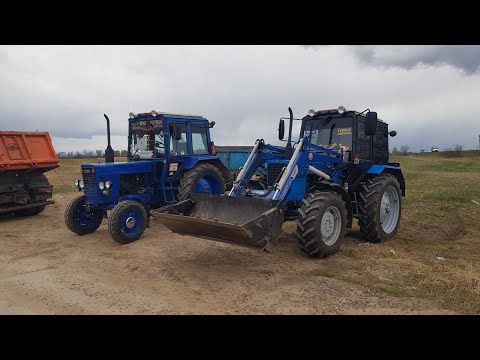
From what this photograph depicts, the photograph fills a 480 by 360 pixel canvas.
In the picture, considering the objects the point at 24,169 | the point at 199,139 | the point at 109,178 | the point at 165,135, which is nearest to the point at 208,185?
the point at 199,139

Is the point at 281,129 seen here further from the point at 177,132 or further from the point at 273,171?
the point at 177,132

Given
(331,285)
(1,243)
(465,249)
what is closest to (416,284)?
(331,285)

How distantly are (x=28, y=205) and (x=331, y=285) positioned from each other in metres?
9.64

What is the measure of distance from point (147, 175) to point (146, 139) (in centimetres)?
96

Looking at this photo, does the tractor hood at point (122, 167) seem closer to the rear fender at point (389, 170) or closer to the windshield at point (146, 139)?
the windshield at point (146, 139)

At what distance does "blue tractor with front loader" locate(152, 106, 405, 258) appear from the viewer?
6000 millimetres

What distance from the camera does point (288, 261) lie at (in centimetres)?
661

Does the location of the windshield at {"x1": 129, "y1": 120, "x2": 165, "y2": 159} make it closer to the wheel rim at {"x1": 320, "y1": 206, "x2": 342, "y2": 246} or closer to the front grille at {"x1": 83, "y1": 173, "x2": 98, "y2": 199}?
the front grille at {"x1": 83, "y1": 173, "x2": 98, "y2": 199}

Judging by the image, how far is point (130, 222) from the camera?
26.7ft

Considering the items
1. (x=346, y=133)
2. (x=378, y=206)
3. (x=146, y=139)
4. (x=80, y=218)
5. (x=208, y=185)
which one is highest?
(x=346, y=133)

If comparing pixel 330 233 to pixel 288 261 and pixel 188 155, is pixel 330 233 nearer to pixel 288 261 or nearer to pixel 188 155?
pixel 288 261

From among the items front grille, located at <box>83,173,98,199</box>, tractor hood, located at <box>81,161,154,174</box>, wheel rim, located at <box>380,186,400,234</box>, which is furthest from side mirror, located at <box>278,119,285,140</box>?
front grille, located at <box>83,173,98,199</box>

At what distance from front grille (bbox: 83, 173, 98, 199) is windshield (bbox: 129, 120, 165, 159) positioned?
1.47 m

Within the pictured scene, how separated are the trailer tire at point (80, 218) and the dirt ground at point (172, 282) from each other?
47 centimetres
